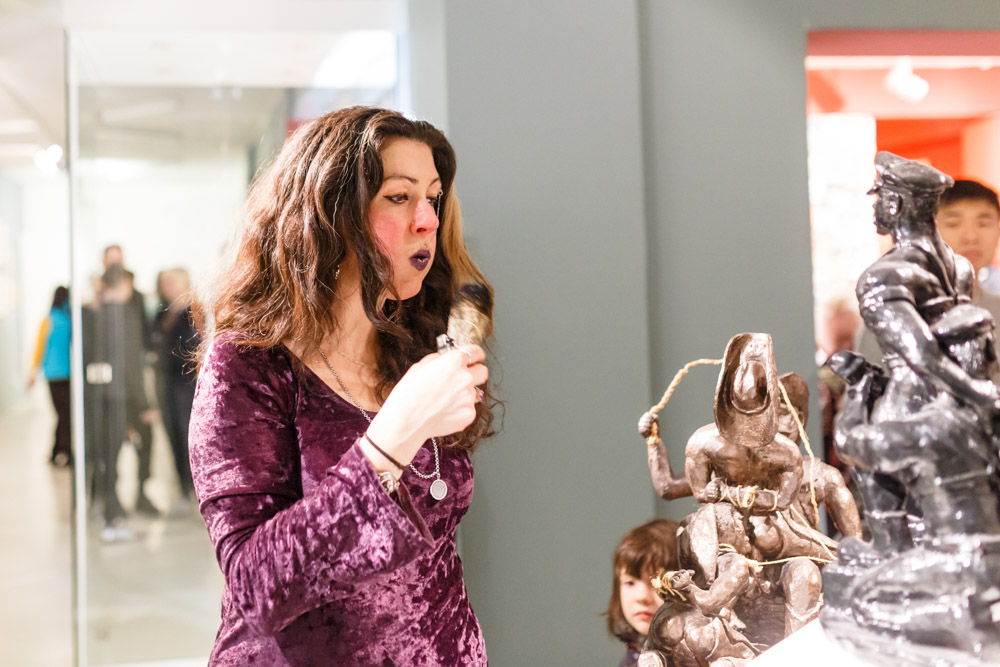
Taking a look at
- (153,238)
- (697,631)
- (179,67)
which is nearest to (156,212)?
(153,238)

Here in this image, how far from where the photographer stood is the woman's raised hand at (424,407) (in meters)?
1.06

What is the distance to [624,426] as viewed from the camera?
9.22 feet

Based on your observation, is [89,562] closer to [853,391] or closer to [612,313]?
[612,313]

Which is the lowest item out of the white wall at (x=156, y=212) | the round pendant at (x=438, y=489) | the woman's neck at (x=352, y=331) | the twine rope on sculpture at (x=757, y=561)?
the twine rope on sculpture at (x=757, y=561)

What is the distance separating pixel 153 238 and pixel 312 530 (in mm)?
2534

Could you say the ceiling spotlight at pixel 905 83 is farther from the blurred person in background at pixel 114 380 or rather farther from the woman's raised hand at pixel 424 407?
the blurred person in background at pixel 114 380

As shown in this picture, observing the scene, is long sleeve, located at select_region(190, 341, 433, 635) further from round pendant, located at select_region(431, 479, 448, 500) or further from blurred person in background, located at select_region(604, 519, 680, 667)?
blurred person in background, located at select_region(604, 519, 680, 667)

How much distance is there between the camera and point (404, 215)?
136 centimetres

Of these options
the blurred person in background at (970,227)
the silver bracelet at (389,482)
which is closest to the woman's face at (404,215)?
the silver bracelet at (389,482)

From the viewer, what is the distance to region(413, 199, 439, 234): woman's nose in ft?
4.44

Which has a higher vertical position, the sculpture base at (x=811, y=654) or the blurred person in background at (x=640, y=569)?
the sculpture base at (x=811, y=654)

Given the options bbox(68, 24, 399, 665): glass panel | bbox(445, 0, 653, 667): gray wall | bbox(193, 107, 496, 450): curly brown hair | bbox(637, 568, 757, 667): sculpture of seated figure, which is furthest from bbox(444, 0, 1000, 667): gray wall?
bbox(193, 107, 496, 450): curly brown hair

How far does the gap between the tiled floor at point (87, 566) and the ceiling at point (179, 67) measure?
3.40 feet

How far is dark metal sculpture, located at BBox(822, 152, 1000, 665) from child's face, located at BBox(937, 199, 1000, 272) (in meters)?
2.06
